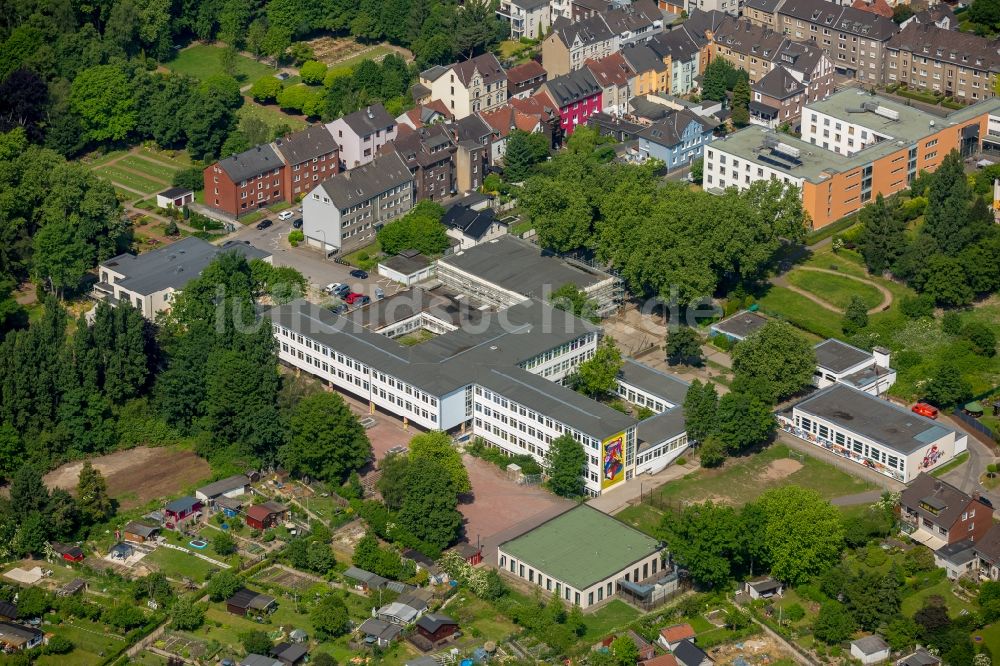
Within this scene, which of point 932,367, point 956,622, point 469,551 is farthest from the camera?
point 932,367

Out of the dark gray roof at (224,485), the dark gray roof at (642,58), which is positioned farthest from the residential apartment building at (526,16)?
the dark gray roof at (224,485)

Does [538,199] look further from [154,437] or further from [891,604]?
[891,604]

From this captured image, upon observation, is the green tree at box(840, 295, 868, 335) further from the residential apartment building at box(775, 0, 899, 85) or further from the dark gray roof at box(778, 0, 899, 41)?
the dark gray roof at box(778, 0, 899, 41)

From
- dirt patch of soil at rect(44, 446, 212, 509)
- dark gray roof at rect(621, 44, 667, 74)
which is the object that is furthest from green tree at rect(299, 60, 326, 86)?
dirt patch of soil at rect(44, 446, 212, 509)

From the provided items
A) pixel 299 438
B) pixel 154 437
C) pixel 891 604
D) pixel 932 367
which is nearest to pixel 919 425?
pixel 932 367

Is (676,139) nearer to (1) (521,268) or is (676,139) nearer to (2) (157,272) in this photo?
(1) (521,268)

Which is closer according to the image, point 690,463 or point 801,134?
point 690,463

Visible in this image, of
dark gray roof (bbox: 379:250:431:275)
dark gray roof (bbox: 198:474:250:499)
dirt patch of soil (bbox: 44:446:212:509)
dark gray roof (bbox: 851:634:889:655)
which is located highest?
dark gray roof (bbox: 379:250:431:275)

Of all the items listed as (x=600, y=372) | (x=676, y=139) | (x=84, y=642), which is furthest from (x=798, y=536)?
(x=676, y=139)
